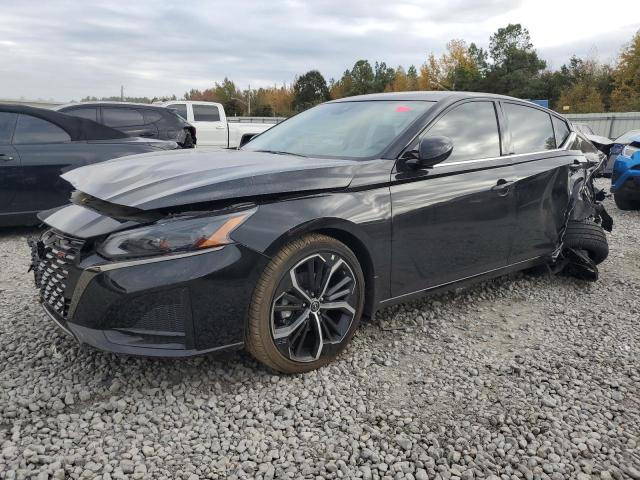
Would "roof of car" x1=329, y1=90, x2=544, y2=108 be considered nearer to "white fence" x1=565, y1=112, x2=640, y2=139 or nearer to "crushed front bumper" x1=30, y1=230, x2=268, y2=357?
"crushed front bumper" x1=30, y1=230, x2=268, y2=357

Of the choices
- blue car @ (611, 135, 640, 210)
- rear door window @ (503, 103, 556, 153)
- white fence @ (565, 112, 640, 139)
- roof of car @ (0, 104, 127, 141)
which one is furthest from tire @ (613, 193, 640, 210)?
white fence @ (565, 112, 640, 139)

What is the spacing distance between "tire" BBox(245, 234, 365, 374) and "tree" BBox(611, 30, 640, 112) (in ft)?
151

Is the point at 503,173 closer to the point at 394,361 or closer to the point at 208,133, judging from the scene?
the point at 394,361

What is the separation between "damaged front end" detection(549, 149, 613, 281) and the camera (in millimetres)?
4434

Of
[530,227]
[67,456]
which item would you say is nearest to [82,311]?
[67,456]

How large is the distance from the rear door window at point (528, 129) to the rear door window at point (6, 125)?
506 centimetres

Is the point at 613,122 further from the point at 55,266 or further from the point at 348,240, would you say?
the point at 55,266

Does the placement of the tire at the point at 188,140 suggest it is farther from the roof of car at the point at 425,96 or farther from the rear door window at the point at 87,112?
the roof of car at the point at 425,96

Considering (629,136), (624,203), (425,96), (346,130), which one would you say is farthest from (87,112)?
(629,136)

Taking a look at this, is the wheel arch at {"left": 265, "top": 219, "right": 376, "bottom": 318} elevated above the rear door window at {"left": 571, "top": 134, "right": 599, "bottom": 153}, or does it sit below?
below

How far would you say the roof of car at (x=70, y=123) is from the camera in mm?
5742

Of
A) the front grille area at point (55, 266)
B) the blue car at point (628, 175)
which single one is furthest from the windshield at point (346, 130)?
the blue car at point (628, 175)

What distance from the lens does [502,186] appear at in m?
3.68

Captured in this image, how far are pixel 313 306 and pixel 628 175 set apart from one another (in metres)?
6.99
